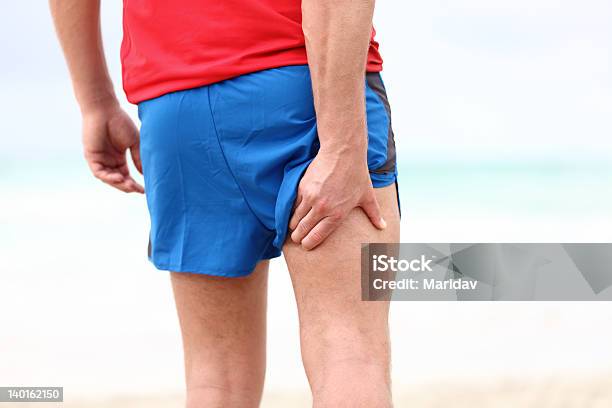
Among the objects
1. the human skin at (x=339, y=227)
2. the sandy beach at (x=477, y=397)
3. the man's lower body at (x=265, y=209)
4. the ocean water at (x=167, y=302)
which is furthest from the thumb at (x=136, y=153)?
the ocean water at (x=167, y=302)

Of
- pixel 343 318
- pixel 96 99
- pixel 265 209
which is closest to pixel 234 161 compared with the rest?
pixel 265 209

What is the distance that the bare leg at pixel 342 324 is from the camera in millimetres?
1352

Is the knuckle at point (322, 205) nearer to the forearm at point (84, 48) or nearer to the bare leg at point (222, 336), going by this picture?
the bare leg at point (222, 336)

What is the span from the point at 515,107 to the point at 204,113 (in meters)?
7.02

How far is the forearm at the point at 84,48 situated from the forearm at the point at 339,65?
0.56 m

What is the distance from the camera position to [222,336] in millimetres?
1630

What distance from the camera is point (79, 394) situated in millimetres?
3393

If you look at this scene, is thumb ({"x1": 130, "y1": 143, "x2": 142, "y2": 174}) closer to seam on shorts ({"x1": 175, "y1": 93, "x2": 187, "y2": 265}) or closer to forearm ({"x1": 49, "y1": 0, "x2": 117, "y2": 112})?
forearm ({"x1": 49, "y1": 0, "x2": 117, "y2": 112})

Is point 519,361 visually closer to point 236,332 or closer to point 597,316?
point 597,316

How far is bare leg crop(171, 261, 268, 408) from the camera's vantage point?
5.25 feet

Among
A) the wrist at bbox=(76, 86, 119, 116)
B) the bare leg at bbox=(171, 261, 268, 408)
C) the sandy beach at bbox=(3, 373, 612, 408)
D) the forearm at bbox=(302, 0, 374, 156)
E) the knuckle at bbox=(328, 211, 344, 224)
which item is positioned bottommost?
the sandy beach at bbox=(3, 373, 612, 408)

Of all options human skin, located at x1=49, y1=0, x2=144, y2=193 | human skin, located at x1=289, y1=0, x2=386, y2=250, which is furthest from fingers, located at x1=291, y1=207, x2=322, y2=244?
human skin, located at x1=49, y1=0, x2=144, y2=193

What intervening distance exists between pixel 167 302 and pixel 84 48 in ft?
10.4

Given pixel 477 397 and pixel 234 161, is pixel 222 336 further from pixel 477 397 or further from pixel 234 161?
pixel 477 397
